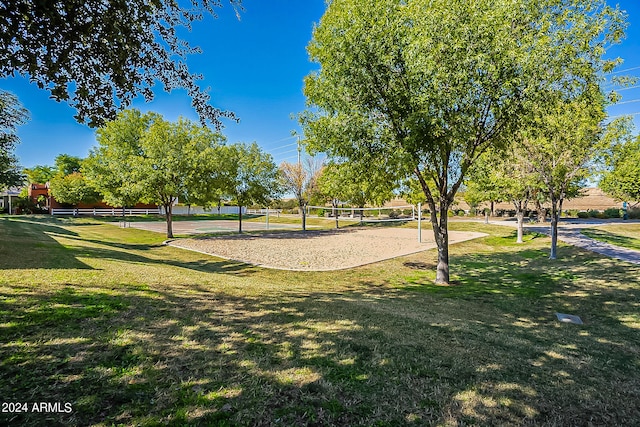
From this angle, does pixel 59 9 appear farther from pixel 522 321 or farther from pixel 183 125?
pixel 183 125

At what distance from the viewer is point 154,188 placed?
18.7m

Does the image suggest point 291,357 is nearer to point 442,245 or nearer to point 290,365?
point 290,365

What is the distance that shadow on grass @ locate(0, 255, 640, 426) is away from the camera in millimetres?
2502

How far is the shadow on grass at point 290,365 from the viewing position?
8.21 feet

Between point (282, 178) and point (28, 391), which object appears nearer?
point (28, 391)

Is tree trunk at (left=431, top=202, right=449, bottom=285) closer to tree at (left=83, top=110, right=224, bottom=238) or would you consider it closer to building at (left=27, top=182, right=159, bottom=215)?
tree at (left=83, top=110, right=224, bottom=238)

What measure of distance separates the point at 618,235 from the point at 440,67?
21.5 meters

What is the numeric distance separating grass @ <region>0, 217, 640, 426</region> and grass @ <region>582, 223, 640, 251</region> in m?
12.6

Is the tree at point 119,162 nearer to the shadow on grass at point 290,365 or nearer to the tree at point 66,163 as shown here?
the shadow on grass at point 290,365

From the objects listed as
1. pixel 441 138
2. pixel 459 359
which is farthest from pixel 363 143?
pixel 459 359

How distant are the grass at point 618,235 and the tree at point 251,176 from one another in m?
22.0

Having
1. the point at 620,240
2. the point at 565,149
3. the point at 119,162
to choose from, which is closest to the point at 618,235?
the point at 620,240

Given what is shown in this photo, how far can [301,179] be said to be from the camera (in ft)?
98.6

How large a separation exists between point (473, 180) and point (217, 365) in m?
10.1
